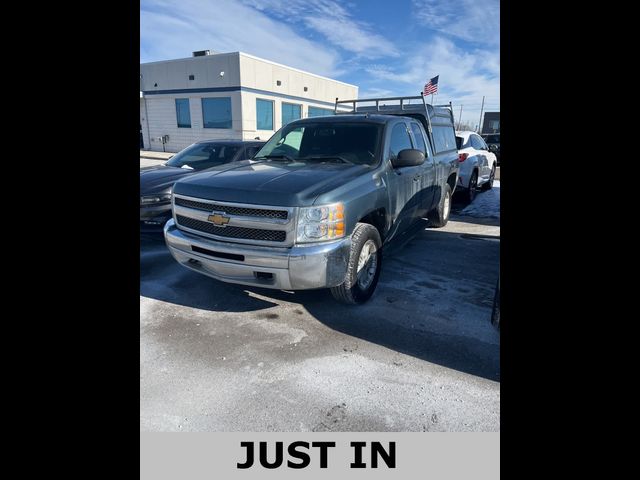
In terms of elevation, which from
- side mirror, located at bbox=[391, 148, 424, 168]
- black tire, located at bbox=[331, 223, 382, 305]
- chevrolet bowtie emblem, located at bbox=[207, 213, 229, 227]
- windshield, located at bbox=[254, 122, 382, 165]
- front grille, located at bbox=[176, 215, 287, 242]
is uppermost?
windshield, located at bbox=[254, 122, 382, 165]

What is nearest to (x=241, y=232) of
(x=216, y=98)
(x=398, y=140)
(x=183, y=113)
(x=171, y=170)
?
(x=398, y=140)

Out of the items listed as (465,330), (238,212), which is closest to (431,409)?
(465,330)

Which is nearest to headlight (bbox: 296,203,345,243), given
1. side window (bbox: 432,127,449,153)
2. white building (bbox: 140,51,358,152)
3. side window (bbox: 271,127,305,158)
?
side window (bbox: 271,127,305,158)

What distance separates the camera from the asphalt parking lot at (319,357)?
236 centimetres

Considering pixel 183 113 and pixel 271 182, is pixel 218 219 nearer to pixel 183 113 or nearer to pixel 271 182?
pixel 271 182

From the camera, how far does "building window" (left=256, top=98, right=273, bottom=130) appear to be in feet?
76.2

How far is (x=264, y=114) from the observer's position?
77.9 feet

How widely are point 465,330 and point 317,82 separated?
27.4m

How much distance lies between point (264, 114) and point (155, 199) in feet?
64.0

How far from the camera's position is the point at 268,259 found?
309 cm

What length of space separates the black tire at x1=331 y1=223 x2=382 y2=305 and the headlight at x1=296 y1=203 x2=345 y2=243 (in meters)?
0.29

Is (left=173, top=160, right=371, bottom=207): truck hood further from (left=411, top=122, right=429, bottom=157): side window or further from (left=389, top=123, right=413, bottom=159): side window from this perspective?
(left=411, top=122, right=429, bottom=157): side window

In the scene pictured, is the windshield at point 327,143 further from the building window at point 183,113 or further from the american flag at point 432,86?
the building window at point 183,113
